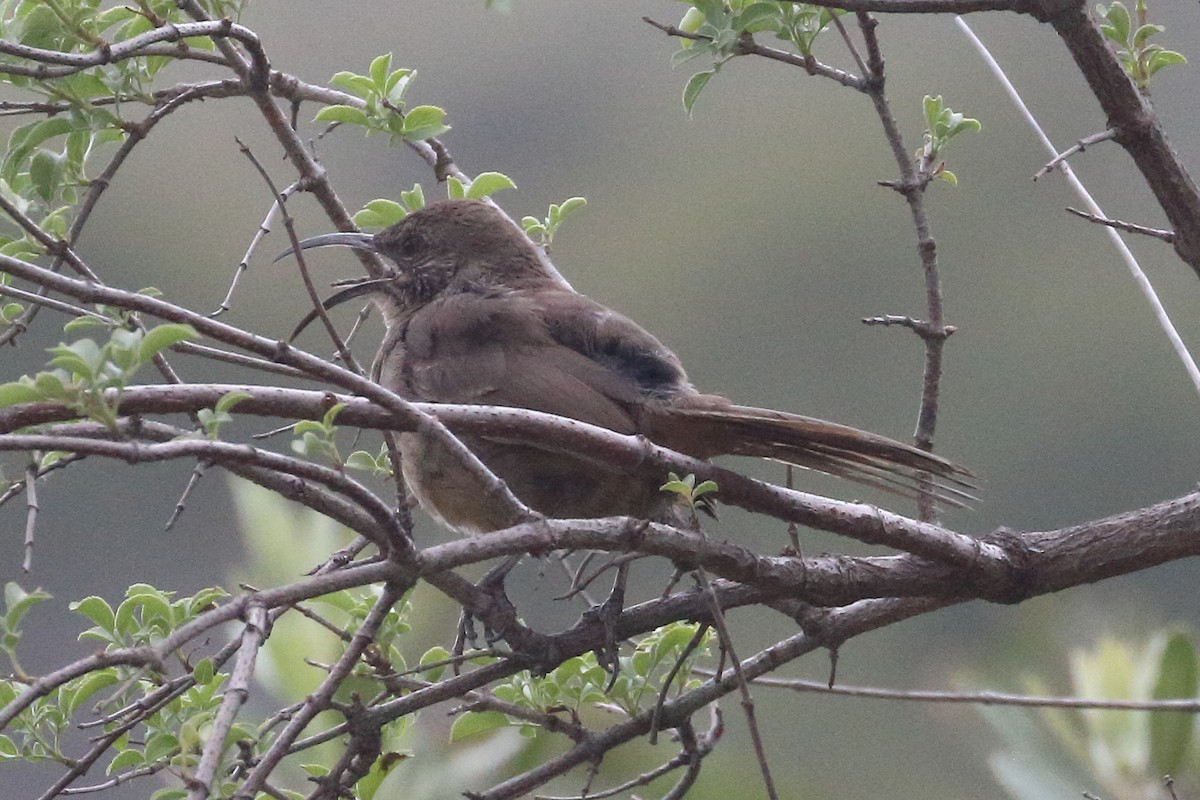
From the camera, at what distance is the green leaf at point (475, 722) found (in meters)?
2.65

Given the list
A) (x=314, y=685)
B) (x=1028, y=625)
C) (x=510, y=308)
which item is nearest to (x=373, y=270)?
(x=510, y=308)

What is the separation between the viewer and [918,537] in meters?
2.43

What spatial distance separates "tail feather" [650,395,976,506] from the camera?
2.49 metres

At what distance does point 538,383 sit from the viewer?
10.2ft

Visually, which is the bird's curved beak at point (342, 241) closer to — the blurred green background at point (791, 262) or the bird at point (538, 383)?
the bird at point (538, 383)

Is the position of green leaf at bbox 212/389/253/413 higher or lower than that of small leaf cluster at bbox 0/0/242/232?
lower

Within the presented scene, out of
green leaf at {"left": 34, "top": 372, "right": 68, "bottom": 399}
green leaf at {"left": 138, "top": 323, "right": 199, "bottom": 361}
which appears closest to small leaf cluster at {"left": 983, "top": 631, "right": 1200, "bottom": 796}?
green leaf at {"left": 138, "top": 323, "right": 199, "bottom": 361}

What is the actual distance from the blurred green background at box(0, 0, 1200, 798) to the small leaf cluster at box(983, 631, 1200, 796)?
0.80m

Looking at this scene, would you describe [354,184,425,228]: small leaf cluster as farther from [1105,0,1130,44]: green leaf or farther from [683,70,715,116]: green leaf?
[1105,0,1130,44]: green leaf

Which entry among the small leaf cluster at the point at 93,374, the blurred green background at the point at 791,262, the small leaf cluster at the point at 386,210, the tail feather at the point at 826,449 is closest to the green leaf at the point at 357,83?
the small leaf cluster at the point at 386,210

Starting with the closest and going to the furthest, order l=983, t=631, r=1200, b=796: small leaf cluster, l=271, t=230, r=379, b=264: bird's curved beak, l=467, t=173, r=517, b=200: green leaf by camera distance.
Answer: l=467, t=173, r=517, b=200: green leaf
l=983, t=631, r=1200, b=796: small leaf cluster
l=271, t=230, r=379, b=264: bird's curved beak

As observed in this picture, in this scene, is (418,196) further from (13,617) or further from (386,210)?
(13,617)

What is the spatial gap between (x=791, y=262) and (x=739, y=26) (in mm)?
4408

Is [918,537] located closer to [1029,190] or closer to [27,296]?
[27,296]
